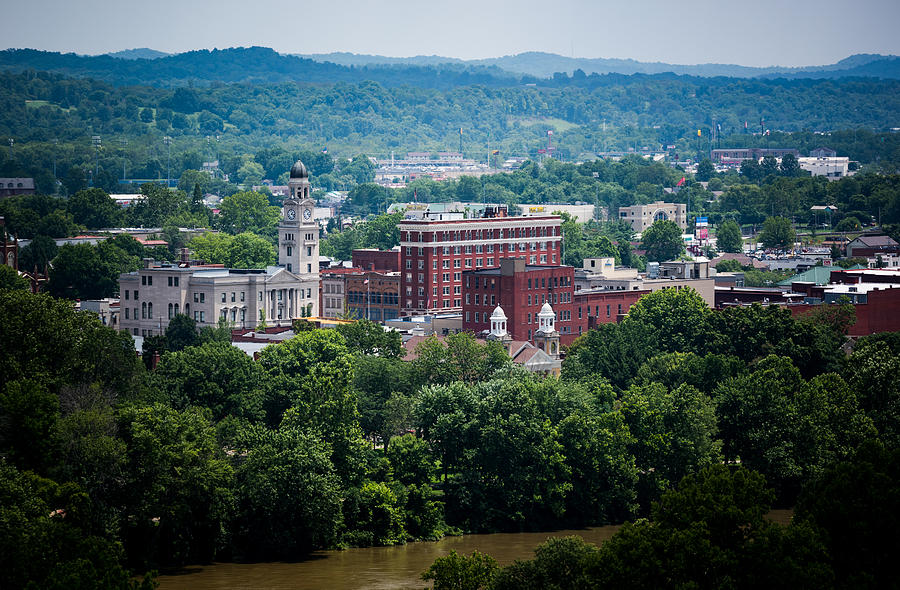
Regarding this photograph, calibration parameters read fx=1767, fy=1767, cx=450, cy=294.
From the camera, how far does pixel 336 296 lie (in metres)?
180

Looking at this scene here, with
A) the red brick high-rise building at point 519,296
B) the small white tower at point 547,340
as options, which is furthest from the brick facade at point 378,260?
the small white tower at point 547,340

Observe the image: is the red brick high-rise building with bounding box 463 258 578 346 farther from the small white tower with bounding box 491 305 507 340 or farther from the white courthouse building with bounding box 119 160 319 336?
the white courthouse building with bounding box 119 160 319 336

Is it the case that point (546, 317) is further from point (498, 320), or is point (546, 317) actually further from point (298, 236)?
point (298, 236)

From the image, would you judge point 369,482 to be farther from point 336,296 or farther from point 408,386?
point 336,296

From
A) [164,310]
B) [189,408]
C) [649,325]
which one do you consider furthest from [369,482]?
[164,310]

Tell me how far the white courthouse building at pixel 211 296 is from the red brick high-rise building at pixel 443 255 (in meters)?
10.8

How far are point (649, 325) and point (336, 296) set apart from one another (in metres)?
54.5

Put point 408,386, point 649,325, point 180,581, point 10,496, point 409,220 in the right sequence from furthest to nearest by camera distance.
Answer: point 409,220 < point 649,325 < point 408,386 < point 180,581 < point 10,496

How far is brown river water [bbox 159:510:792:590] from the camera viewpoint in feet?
270

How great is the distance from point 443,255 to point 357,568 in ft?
289

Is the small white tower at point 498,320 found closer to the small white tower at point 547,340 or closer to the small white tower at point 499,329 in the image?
the small white tower at point 499,329

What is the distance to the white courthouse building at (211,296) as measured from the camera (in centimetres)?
15462

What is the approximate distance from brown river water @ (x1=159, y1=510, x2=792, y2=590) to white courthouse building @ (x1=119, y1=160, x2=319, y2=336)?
2574 inches

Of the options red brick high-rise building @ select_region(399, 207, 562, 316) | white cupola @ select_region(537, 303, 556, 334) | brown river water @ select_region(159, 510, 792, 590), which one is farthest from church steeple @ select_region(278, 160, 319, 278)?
brown river water @ select_region(159, 510, 792, 590)
